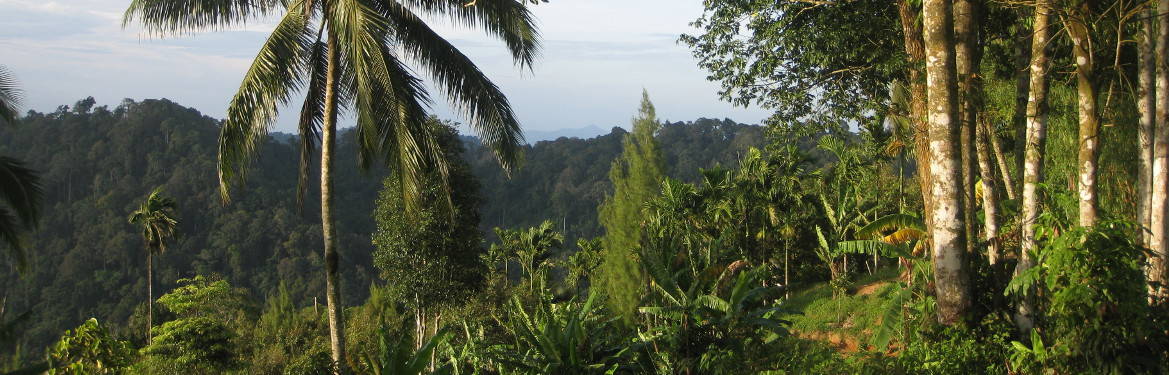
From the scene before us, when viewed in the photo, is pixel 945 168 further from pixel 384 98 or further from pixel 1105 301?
pixel 384 98

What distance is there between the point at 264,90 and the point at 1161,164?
818 centimetres

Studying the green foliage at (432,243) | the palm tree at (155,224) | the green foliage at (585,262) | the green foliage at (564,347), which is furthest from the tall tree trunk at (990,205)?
the green foliage at (585,262)

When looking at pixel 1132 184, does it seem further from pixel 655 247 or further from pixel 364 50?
pixel 364 50

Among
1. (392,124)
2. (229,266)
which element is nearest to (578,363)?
(392,124)

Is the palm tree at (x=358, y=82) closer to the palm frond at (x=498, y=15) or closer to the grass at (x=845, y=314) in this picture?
the palm frond at (x=498, y=15)

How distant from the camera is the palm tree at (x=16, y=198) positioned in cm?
1053

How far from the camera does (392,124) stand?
8219 millimetres

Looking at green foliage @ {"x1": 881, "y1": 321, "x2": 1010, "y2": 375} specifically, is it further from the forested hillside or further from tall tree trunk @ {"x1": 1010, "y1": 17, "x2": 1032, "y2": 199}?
the forested hillside

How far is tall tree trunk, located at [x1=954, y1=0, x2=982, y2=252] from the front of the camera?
629cm

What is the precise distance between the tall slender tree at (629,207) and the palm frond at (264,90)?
1709 cm

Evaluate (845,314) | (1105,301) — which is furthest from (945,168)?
(845,314)

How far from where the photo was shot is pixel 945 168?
5.66 meters

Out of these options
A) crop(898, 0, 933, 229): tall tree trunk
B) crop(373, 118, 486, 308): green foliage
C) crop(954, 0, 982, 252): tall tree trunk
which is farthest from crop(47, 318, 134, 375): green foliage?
crop(954, 0, 982, 252): tall tree trunk

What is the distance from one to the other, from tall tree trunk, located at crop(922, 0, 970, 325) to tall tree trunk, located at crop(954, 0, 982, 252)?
353 millimetres
